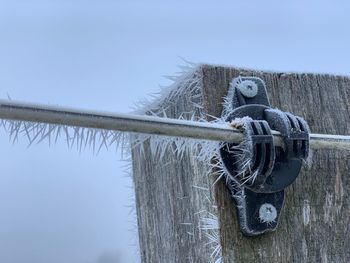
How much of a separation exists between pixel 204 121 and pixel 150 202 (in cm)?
25

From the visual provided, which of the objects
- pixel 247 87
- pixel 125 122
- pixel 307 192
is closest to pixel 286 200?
pixel 307 192

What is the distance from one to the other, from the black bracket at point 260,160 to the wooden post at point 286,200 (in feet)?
0.07

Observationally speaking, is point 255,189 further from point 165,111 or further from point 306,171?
point 165,111

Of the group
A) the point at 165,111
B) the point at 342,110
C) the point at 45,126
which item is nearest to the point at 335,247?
the point at 342,110

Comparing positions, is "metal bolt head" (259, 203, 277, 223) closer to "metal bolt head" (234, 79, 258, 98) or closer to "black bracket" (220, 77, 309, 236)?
"black bracket" (220, 77, 309, 236)

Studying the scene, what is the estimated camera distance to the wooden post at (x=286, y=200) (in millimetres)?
968

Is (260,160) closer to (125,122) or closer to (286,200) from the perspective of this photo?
(286,200)

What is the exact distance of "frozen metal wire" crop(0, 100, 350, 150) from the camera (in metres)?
0.75

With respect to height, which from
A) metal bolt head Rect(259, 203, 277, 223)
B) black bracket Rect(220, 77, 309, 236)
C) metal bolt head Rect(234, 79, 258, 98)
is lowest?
metal bolt head Rect(259, 203, 277, 223)

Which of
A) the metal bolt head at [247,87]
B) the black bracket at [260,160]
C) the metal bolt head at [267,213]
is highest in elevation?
the metal bolt head at [247,87]

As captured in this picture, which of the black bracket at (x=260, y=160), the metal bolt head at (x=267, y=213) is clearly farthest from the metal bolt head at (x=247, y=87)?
the metal bolt head at (x=267, y=213)

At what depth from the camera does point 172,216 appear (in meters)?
1.07

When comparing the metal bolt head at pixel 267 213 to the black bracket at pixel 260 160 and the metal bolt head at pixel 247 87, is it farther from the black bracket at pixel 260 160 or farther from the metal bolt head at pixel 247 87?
the metal bolt head at pixel 247 87

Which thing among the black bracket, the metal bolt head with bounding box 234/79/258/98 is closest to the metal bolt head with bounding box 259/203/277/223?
the black bracket
